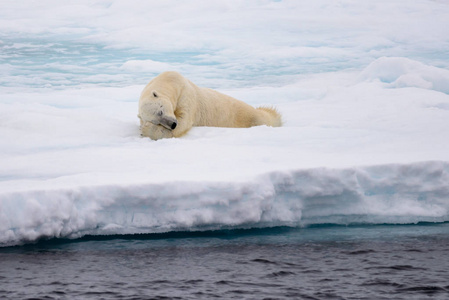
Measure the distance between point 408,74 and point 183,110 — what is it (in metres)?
4.95

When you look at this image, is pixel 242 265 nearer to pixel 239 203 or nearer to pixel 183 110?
pixel 239 203

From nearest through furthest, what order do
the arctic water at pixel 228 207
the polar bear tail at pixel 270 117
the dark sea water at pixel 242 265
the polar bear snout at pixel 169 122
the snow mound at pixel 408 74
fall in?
the dark sea water at pixel 242 265, the arctic water at pixel 228 207, the polar bear snout at pixel 169 122, the polar bear tail at pixel 270 117, the snow mound at pixel 408 74

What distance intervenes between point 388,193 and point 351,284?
1.09 meters

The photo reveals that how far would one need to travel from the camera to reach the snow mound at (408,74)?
8.95 meters

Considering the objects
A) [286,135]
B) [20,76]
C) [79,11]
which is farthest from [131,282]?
[79,11]

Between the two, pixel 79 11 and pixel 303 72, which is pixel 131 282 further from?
pixel 79 11

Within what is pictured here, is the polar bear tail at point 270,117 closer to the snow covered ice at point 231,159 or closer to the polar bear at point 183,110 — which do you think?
the polar bear at point 183,110

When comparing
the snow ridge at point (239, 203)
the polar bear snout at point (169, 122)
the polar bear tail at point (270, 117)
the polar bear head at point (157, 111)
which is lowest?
the snow ridge at point (239, 203)

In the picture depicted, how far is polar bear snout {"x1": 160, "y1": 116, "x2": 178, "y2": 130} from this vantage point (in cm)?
496

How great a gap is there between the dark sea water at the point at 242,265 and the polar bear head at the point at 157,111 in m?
1.80

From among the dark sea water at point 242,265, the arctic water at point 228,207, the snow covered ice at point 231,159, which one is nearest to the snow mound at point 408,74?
the snow covered ice at point 231,159

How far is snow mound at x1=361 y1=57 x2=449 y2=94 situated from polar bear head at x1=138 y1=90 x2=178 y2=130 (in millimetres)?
5023

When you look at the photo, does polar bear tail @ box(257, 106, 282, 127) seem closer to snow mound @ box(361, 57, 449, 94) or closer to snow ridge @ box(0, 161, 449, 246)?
snow ridge @ box(0, 161, 449, 246)

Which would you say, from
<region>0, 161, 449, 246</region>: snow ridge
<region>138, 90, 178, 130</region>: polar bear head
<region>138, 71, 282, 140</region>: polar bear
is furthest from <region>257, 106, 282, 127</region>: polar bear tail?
<region>0, 161, 449, 246</region>: snow ridge
